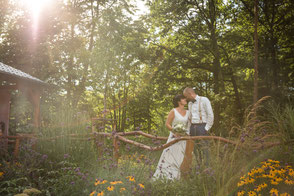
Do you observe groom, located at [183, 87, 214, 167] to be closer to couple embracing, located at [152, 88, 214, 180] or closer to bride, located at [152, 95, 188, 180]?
couple embracing, located at [152, 88, 214, 180]

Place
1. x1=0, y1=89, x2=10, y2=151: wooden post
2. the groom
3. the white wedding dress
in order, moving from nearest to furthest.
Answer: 1. the white wedding dress
2. the groom
3. x1=0, y1=89, x2=10, y2=151: wooden post

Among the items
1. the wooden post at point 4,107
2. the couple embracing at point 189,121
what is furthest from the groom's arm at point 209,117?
the wooden post at point 4,107

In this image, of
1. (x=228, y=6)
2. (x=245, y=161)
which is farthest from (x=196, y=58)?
(x=245, y=161)

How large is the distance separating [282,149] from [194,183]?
175 cm

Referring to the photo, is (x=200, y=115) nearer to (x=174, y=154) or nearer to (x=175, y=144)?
(x=175, y=144)

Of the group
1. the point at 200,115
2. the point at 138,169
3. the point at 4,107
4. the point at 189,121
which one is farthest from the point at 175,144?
the point at 4,107

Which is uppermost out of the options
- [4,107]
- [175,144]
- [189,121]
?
[4,107]

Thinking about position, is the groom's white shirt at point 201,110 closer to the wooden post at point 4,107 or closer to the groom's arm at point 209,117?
the groom's arm at point 209,117

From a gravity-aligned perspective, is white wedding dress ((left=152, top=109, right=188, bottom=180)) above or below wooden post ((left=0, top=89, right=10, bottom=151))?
below

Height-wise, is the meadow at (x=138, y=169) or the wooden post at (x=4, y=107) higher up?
the wooden post at (x=4, y=107)

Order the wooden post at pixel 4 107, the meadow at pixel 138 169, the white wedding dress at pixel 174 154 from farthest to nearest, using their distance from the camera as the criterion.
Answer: the wooden post at pixel 4 107 < the white wedding dress at pixel 174 154 < the meadow at pixel 138 169

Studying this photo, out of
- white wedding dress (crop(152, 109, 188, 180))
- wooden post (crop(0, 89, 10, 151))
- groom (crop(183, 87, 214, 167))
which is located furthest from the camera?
wooden post (crop(0, 89, 10, 151))

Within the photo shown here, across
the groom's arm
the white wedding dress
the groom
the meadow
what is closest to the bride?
the white wedding dress

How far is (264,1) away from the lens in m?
14.6
